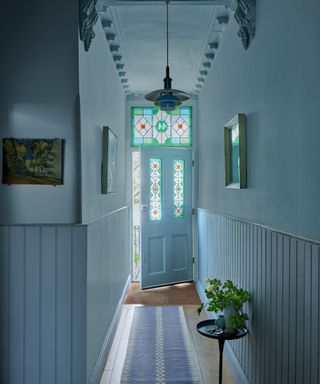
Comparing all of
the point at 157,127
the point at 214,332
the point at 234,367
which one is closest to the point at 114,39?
the point at 157,127

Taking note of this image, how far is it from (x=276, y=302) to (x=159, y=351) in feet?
5.81

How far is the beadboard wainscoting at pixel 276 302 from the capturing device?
1549 millimetres

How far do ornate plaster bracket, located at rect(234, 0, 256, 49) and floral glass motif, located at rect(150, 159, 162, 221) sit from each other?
315 centimetres

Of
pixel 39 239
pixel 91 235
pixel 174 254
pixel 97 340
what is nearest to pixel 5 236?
pixel 39 239

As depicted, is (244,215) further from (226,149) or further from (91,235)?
(91,235)

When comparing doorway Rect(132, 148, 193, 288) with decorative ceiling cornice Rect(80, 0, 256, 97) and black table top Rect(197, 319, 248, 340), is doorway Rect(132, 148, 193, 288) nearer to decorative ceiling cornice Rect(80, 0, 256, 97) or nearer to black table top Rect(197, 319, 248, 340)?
decorative ceiling cornice Rect(80, 0, 256, 97)

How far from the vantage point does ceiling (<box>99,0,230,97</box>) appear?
125 inches

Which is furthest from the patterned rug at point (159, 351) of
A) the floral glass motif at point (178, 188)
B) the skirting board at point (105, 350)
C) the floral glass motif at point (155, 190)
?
the floral glass motif at point (178, 188)

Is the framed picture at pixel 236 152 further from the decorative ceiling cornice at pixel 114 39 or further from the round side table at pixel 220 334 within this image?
the decorative ceiling cornice at pixel 114 39

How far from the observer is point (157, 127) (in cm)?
589

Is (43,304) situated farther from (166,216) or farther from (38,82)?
(166,216)

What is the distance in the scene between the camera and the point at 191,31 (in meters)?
3.61

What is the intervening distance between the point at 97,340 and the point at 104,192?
47.3 inches

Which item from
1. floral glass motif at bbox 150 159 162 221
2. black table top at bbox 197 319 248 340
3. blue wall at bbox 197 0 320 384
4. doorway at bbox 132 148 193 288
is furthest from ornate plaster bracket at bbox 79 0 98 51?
floral glass motif at bbox 150 159 162 221
